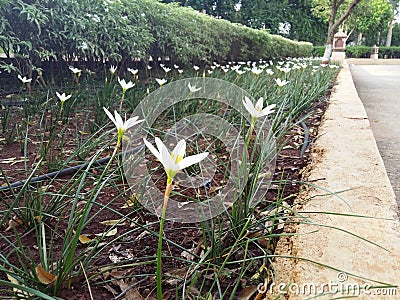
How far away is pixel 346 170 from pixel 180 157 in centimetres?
99

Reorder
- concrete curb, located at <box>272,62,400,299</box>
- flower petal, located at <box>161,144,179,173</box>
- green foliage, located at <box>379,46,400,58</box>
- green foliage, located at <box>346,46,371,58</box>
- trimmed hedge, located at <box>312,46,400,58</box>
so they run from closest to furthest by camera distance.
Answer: flower petal, located at <box>161,144,179,173</box>, concrete curb, located at <box>272,62,400,299</box>, green foliage, located at <box>346,46,371,58</box>, trimmed hedge, located at <box>312,46,400,58</box>, green foliage, located at <box>379,46,400,58</box>

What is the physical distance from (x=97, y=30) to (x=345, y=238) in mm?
3259

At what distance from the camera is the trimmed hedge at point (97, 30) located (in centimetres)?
274

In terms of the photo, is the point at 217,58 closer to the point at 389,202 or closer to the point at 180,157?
the point at 389,202

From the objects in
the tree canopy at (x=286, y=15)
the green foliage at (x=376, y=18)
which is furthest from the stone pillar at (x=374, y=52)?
the green foliage at (x=376, y=18)

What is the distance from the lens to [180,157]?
0.55 m

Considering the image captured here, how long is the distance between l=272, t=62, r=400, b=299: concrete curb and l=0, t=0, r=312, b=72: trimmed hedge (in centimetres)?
240

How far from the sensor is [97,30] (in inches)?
135

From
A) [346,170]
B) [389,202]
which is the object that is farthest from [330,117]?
[389,202]

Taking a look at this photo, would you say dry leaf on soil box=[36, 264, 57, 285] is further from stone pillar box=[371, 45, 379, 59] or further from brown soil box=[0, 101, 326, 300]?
stone pillar box=[371, 45, 379, 59]

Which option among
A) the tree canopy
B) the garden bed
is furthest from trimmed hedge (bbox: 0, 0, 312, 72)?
the tree canopy

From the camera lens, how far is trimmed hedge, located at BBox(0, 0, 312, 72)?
8.99 ft

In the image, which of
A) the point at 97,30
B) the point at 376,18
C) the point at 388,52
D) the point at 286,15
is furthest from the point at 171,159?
the point at 376,18

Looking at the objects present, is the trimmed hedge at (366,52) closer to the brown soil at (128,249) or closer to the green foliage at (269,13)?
the green foliage at (269,13)
